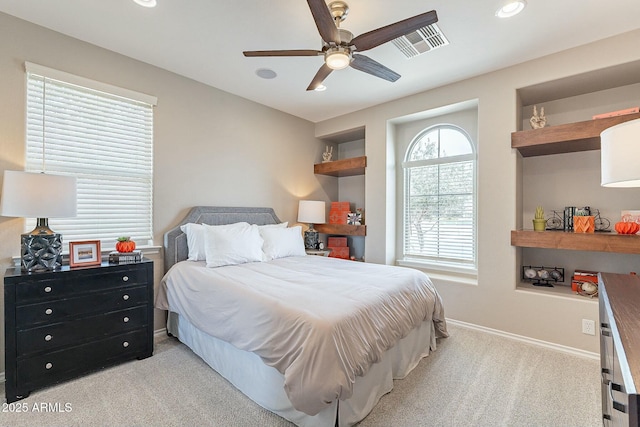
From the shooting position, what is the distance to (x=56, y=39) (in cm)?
252

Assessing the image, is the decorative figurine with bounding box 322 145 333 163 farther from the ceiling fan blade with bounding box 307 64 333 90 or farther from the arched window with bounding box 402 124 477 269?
the ceiling fan blade with bounding box 307 64 333 90

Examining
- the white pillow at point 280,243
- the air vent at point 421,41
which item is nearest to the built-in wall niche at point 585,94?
the air vent at point 421,41

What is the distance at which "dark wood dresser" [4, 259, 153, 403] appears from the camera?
2.01 metres

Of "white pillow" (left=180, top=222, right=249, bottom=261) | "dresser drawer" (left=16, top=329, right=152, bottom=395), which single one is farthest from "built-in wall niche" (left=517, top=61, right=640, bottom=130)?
"dresser drawer" (left=16, top=329, right=152, bottom=395)

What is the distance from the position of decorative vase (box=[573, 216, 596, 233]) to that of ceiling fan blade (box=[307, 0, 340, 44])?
275 centimetres

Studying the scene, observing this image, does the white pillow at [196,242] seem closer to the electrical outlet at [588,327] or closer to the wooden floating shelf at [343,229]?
the wooden floating shelf at [343,229]

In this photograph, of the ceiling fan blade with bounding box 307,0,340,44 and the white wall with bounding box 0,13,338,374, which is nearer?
the ceiling fan blade with bounding box 307,0,340,44

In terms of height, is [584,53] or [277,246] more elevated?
[584,53]

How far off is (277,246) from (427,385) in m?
2.04

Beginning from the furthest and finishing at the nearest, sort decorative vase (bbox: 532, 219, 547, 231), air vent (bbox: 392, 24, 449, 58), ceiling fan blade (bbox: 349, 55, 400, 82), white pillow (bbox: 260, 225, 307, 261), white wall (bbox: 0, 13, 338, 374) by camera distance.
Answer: white pillow (bbox: 260, 225, 307, 261)
decorative vase (bbox: 532, 219, 547, 231)
air vent (bbox: 392, 24, 449, 58)
white wall (bbox: 0, 13, 338, 374)
ceiling fan blade (bbox: 349, 55, 400, 82)

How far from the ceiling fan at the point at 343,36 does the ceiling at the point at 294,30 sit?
0.32 meters

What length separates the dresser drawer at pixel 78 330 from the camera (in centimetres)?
205

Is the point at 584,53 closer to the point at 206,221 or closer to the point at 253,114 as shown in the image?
the point at 253,114

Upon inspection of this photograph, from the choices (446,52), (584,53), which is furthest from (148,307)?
(584,53)
